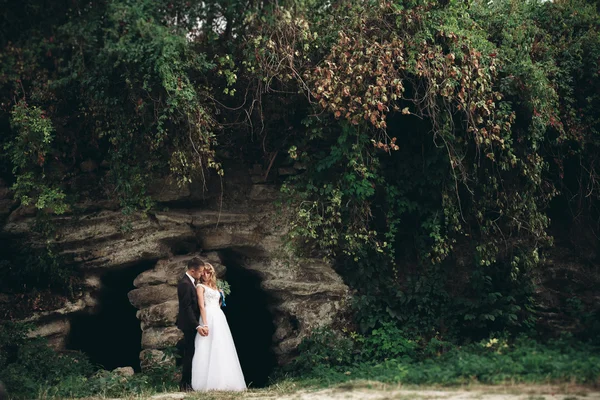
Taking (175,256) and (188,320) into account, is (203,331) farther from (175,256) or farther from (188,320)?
(175,256)

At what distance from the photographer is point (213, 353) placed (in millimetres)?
9023

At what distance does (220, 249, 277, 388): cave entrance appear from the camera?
1248 centimetres

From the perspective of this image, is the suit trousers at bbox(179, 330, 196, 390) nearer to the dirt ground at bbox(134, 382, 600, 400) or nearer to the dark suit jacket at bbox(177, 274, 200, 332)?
the dark suit jacket at bbox(177, 274, 200, 332)

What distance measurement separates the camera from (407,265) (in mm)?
11023

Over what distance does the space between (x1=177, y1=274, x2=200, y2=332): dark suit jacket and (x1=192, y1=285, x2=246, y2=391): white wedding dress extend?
0.58 ft

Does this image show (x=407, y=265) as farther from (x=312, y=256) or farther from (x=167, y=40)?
(x=167, y=40)

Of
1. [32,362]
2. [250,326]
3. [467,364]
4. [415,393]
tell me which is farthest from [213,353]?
[250,326]

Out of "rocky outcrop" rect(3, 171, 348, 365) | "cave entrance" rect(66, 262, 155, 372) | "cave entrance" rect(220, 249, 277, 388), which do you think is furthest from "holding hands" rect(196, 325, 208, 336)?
"cave entrance" rect(220, 249, 277, 388)

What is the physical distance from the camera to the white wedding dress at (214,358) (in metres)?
8.93

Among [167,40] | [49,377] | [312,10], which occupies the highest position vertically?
[312,10]

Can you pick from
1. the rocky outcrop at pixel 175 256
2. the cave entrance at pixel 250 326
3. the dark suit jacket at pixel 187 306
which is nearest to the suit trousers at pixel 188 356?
the dark suit jacket at pixel 187 306

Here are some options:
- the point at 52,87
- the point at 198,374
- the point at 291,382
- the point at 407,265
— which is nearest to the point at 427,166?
the point at 407,265

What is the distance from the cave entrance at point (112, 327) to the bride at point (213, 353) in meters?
2.15

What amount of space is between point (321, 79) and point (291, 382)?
4.49 meters
